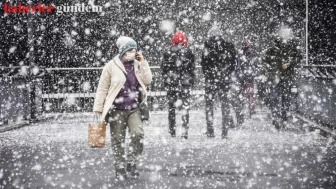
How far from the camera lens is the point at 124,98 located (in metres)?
6.99

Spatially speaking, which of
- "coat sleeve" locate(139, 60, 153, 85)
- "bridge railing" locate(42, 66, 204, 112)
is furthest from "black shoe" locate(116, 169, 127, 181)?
"bridge railing" locate(42, 66, 204, 112)

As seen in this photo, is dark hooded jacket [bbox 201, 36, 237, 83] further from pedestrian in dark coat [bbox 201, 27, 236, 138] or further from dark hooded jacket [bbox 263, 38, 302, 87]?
dark hooded jacket [bbox 263, 38, 302, 87]

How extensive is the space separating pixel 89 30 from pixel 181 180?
1296 centimetres

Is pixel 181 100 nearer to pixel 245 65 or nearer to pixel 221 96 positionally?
pixel 221 96

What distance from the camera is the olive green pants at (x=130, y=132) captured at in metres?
6.96

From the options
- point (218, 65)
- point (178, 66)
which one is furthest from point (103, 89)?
point (218, 65)

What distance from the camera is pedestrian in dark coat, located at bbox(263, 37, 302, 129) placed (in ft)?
39.0

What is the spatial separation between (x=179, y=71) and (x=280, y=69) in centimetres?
263

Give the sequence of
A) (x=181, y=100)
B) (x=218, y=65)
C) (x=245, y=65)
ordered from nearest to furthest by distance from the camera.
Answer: (x=218, y=65) → (x=181, y=100) → (x=245, y=65)

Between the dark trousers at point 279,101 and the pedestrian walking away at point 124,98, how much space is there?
5.40 metres

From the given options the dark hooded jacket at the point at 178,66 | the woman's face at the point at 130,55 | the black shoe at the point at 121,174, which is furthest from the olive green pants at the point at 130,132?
the dark hooded jacket at the point at 178,66

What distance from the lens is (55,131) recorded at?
40.7ft

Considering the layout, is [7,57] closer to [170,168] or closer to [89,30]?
[89,30]

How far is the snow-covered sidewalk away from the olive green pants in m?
0.31
